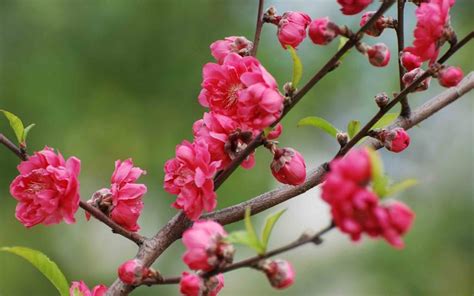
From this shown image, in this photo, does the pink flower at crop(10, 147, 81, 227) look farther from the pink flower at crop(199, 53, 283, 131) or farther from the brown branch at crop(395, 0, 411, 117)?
the brown branch at crop(395, 0, 411, 117)

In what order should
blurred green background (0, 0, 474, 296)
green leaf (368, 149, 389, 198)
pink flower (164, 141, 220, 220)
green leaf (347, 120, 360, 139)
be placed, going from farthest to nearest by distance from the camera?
1. blurred green background (0, 0, 474, 296)
2. green leaf (347, 120, 360, 139)
3. pink flower (164, 141, 220, 220)
4. green leaf (368, 149, 389, 198)

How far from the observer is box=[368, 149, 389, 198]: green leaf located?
0.49 meters

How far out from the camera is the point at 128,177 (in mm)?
825

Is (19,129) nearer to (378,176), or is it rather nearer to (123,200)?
(123,200)

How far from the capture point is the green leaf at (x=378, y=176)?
49 cm

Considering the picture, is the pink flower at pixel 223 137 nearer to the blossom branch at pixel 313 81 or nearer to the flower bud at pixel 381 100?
the blossom branch at pixel 313 81

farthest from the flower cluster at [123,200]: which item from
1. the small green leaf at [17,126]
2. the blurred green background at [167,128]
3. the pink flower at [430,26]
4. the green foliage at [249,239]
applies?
the blurred green background at [167,128]

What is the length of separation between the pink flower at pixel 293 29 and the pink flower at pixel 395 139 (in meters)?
0.15

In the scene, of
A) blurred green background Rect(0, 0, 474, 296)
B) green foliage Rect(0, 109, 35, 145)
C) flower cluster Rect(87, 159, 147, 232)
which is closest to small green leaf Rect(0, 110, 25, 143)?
green foliage Rect(0, 109, 35, 145)

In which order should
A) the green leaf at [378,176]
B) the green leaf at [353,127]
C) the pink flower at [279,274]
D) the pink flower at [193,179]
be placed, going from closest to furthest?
the green leaf at [378,176] → the pink flower at [279,274] → the pink flower at [193,179] → the green leaf at [353,127]

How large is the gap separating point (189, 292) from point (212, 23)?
425 cm

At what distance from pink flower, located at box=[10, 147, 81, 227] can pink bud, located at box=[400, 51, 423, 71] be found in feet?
1.19

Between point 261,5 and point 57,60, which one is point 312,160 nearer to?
point 57,60

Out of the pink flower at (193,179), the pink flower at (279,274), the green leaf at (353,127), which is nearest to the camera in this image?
the pink flower at (279,274)
